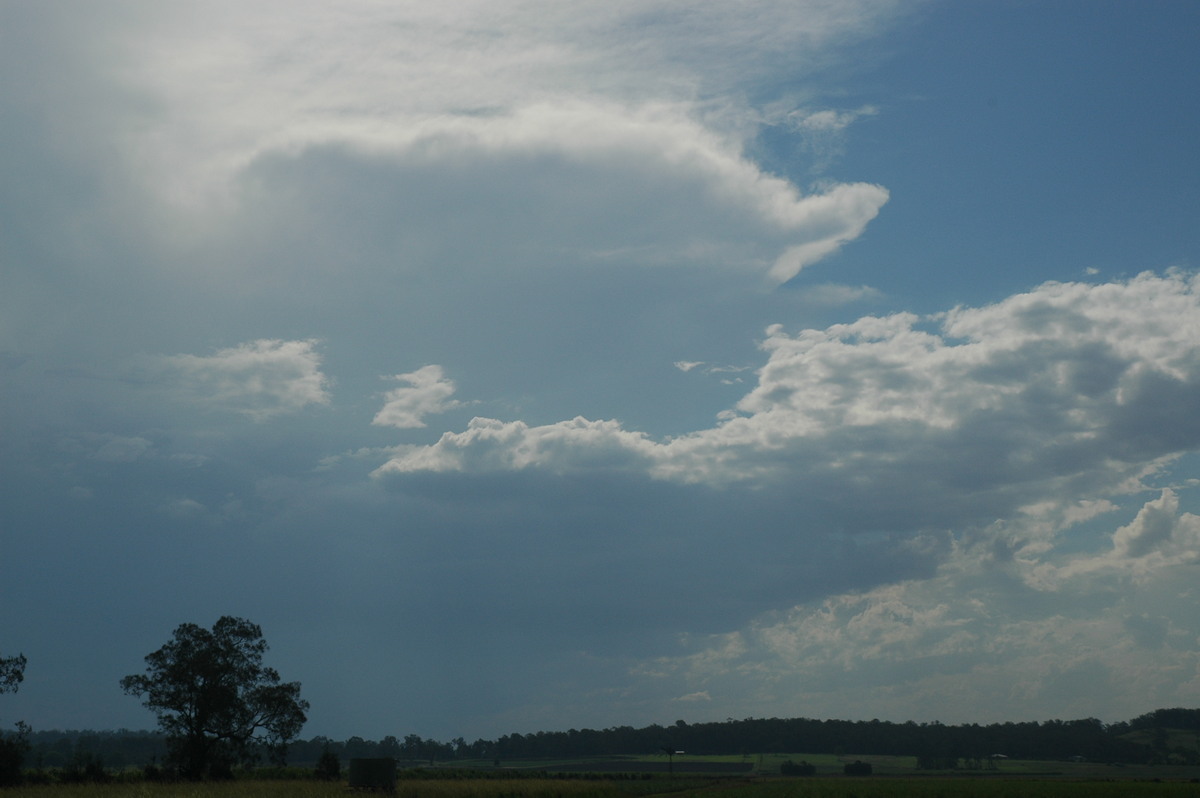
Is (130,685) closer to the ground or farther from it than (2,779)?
farther from it

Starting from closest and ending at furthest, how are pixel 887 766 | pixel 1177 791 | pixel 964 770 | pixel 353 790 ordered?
pixel 353 790 < pixel 1177 791 < pixel 964 770 < pixel 887 766

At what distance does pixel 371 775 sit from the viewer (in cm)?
4275

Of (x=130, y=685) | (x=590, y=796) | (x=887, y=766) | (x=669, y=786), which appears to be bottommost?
(x=887, y=766)

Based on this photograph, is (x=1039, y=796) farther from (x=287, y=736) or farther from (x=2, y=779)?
(x=2, y=779)

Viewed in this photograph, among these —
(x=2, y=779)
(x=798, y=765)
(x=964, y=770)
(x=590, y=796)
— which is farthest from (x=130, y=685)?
(x=964, y=770)

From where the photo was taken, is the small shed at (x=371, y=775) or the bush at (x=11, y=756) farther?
the bush at (x=11, y=756)

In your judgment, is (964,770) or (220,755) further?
(964,770)

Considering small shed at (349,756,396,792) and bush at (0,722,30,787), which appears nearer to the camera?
small shed at (349,756,396,792)

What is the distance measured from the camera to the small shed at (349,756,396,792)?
42.5 m

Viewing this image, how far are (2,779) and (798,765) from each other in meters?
158

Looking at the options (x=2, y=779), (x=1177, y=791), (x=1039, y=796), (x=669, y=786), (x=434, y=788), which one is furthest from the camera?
(x=669, y=786)

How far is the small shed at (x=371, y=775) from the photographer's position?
42.5 meters

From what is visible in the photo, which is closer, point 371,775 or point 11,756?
point 371,775

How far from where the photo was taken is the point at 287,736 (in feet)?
219
